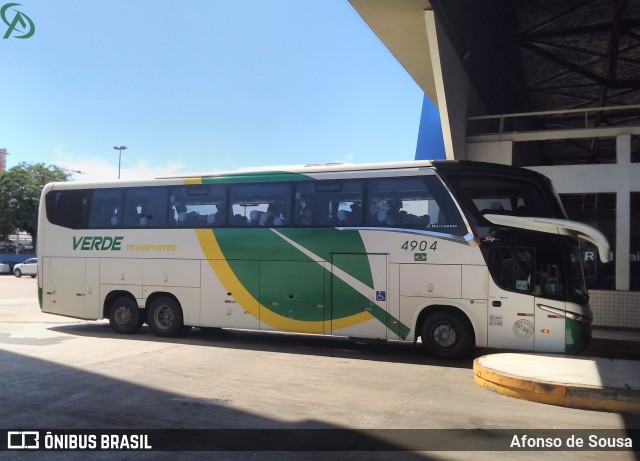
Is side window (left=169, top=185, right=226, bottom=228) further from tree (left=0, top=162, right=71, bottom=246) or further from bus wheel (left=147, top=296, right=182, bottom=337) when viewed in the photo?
tree (left=0, top=162, right=71, bottom=246)

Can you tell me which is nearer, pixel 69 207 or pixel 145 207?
pixel 145 207

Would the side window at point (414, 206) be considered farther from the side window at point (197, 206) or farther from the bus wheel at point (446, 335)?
the side window at point (197, 206)

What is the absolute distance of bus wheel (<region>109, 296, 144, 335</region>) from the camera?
1245cm

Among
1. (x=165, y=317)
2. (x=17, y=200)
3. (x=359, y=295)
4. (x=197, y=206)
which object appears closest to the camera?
(x=359, y=295)

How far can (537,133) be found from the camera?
49.8 ft

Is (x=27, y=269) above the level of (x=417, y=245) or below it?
below

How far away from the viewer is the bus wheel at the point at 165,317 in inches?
471

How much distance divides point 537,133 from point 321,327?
30.5ft

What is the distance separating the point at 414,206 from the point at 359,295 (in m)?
2.07

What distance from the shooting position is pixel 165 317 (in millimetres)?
12234

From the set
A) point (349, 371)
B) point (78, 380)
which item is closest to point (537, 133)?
point (349, 371)

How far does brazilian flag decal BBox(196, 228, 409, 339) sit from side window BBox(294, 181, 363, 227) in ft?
0.75

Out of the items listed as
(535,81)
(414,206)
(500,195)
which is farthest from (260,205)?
(535,81)

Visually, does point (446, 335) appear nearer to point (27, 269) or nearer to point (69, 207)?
point (69, 207)
